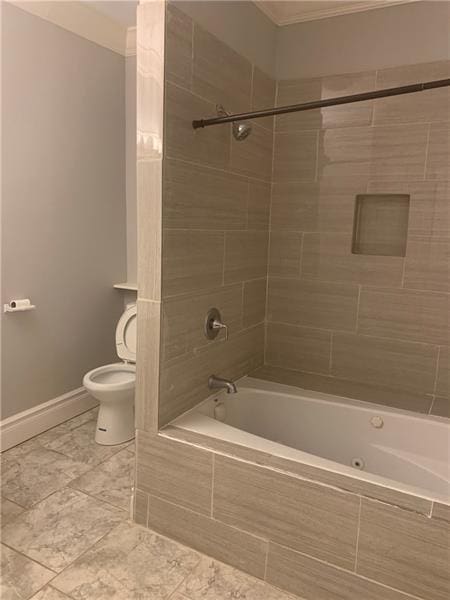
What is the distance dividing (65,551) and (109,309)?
1.66 m

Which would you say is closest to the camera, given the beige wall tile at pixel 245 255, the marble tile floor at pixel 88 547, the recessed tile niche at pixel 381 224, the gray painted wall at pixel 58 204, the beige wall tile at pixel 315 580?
the beige wall tile at pixel 315 580

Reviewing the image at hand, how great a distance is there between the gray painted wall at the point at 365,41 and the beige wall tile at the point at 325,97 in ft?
0.14

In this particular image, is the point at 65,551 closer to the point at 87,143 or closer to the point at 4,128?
the point at 4,128

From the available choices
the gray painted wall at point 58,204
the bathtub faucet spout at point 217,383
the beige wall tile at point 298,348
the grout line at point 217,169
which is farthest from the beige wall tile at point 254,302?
the gray painted wall at point 58,204

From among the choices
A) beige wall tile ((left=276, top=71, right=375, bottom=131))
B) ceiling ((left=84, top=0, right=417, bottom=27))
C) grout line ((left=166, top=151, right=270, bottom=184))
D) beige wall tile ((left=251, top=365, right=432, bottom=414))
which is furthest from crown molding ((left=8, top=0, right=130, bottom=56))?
beige wall tile ((left=251, top=365, right=432, bottom=414))

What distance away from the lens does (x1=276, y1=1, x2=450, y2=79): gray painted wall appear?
2.13 m

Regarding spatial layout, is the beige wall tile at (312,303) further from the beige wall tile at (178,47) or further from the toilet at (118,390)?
the beige wall tile at (178,47)

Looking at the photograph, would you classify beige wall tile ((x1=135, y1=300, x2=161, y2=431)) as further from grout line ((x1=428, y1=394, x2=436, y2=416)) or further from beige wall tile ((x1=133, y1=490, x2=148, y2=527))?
grout line ((x1=428, y1=394, x2=436, y2=416))

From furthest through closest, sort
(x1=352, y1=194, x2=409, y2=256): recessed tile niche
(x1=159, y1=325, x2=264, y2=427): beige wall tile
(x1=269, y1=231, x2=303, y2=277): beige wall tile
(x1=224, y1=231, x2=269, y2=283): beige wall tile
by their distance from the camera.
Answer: (x1=269, y1=231, x2=303, y2=277): beige wall tile → (x1=352, y1=194, x2=409, y2=256): recessed tile niche → (x1=224, y1=231, x2=269, y2=283): beige wall tile → (x1=159, y1=325, x2=264, y2=427): beige wall tile

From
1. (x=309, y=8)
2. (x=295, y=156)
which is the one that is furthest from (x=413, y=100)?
(x=309, y=8)

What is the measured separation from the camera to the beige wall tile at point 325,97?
2299 mm

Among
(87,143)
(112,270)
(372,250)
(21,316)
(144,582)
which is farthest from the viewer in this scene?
(112,270)

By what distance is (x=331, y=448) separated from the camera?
87.8 inches

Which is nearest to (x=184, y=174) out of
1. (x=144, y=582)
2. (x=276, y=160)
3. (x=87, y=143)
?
(x=276, y=160)
